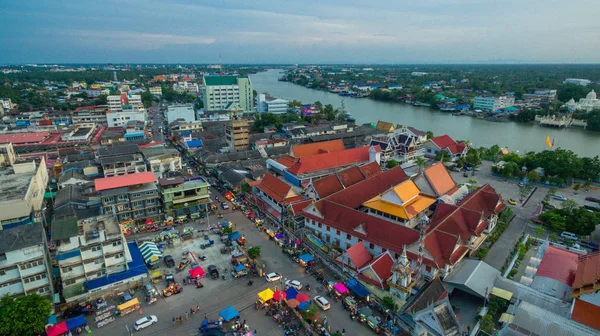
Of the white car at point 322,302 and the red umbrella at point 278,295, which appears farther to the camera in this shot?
the red umbrella at point 278,295

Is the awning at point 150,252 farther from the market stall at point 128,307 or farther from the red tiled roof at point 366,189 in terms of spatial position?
the red tiled roof at point 366,189

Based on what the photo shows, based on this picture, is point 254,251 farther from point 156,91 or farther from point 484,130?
point 156,91

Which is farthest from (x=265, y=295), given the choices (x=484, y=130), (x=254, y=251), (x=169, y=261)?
(x=484, y=130)

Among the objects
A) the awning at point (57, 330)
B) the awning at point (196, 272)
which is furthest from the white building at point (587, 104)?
the awning at point (57, 330)

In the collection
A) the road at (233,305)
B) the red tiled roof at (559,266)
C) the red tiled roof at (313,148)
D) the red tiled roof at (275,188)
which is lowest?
the road at (233,305)

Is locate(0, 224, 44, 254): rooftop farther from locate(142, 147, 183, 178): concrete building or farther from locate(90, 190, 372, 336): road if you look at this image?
locate(142, 147, 183, 178): concrete building

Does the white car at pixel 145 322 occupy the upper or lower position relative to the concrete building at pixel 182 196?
lower
